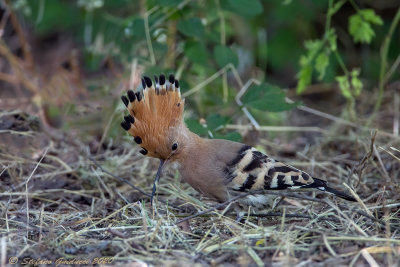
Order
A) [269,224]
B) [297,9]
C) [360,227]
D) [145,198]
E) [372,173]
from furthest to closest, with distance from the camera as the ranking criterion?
[297,9] → [372,173] → [145,198] → [269,224] → [360,227]

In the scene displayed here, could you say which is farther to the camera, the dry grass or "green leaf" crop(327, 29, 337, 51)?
"green leaf" crop(327, 29, 337, 51)

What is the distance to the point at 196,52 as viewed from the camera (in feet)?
13.1

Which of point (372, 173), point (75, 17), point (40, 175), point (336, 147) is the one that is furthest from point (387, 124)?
point (75, 17)

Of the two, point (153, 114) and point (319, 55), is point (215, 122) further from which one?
point (319, 55)

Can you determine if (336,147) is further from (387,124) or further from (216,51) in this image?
(216,51)

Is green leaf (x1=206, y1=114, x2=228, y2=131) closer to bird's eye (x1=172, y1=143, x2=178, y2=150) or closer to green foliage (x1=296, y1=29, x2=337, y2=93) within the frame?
bird's eye (x1=172, y1=143, x2=178, y2=150)

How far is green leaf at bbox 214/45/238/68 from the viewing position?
3887mm

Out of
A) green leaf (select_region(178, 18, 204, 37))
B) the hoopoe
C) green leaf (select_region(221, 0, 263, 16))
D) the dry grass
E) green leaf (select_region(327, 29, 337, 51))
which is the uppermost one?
green leaf (select_region(221, 0, 263, 16))

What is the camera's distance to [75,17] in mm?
5754

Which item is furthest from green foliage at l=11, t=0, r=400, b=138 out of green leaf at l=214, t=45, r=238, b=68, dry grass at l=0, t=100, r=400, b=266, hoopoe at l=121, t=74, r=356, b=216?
dry grass at l=0, t=100, r=400, b=266

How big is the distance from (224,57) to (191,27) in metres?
0.33

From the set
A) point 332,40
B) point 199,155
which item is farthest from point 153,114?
point 332,40

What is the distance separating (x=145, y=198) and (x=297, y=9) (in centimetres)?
303

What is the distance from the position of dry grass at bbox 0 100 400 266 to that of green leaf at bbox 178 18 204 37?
38.3 inches
